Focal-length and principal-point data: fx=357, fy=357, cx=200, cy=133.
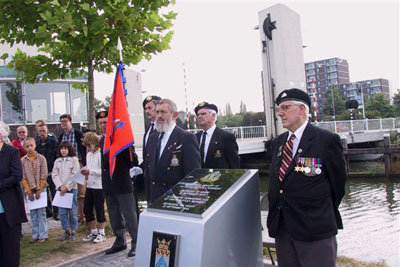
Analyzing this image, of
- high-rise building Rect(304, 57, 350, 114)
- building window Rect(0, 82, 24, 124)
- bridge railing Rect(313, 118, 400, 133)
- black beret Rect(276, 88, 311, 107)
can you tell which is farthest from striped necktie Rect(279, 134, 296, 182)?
high-rise building Rect(304, 57, 350, 114)

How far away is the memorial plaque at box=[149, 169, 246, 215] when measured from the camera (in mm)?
2609

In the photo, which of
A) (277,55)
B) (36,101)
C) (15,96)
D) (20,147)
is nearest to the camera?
(20,147)

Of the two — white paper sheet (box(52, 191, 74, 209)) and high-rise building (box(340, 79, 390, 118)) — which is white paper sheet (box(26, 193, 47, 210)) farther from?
high-rise building (box(340, 79, 390, 118))

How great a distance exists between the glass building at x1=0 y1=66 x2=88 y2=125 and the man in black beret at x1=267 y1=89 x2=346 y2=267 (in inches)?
436

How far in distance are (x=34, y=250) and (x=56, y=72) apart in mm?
3241

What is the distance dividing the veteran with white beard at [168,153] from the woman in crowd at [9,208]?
148 cm

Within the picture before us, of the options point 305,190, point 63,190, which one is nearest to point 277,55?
point 63,190

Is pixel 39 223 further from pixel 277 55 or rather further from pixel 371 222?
pixel 277 55

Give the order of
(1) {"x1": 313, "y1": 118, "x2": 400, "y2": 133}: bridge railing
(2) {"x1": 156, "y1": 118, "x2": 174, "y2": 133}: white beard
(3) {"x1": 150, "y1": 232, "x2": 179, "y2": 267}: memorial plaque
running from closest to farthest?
(3) {"x1": 150, "y1": 232, "x2": 179, "y2": 267}: memorial plaque → (2) {"x1": 156, "y1": 118, "x2": 174, "y2": 133}: white beard → (1) {"x1": 313, "y1": 118, "x2": 400, "y2": 133}: bridge railing

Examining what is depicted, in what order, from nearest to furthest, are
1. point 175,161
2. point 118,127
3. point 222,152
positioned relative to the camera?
point 175,161 → point 118,127 → point 222,152

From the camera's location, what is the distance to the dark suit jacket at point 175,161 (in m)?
3.81

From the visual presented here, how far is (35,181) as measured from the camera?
5.75m

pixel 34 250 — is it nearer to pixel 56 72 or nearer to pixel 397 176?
pixel 56 72

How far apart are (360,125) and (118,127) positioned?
24.5 metres
